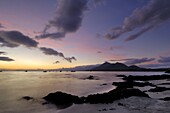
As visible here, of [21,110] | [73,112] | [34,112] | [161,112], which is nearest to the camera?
[161,112]

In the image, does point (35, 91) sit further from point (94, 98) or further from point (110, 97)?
point (110, 97)

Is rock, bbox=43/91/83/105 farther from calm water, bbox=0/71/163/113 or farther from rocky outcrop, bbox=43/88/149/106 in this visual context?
calm water, bbox=0/71/163/113

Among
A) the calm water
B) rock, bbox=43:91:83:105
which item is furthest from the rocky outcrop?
the calm water

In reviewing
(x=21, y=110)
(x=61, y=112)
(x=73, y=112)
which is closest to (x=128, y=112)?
(x=73, y=112)

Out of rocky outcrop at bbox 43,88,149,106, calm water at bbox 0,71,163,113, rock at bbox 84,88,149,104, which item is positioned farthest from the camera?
rocky outcrop at bbox 43,88,149,106

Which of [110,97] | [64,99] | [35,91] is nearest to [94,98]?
[110,97]

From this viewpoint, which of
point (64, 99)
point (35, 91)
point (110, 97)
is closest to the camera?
point (110, 97)

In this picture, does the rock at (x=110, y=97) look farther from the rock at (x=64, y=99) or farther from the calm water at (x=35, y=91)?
the calm water at (x=35, y=91)

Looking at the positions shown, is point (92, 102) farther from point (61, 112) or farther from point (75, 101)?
point (61, 112)

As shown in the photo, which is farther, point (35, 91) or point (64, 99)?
point (35, 91)

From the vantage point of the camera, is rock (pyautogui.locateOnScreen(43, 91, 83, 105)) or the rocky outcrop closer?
the rocky outcrop

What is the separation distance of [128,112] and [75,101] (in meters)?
10.7

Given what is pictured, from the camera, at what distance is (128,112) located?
18.6 m

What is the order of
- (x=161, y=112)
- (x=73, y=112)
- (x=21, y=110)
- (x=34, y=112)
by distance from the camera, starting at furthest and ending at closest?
(x=21, y=110), (x=34, y=112), (x=73, y=112), (x=161, y=112)
